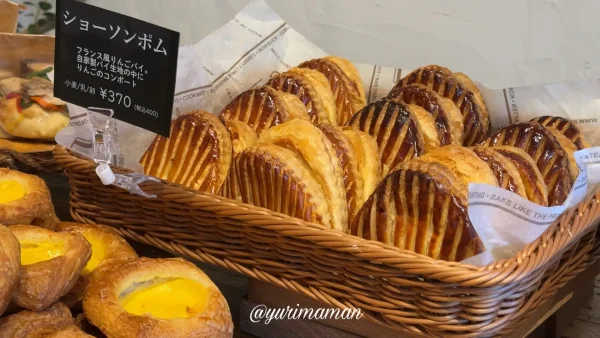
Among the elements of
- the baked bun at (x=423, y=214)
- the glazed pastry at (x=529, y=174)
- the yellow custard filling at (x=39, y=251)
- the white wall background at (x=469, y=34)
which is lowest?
the yellow custard filling at (x=39, y=251)

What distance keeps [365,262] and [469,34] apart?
6.38 feet

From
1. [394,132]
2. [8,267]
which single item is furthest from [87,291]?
[394,132]

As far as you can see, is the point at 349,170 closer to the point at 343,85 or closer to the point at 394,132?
the point at 394,132

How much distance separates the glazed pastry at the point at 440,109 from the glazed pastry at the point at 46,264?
113 centimetres

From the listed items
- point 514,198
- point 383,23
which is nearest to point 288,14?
point 383,23

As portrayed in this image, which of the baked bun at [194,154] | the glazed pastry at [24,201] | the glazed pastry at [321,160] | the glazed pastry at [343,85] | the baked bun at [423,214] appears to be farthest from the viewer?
the glazed pastry at [343,85]

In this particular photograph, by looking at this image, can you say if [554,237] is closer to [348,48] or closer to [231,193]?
[231,193]

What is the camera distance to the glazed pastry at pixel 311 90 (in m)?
2.33

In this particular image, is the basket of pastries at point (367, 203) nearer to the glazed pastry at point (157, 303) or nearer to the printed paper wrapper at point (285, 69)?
the printed paper wrapper at point (285, 69)

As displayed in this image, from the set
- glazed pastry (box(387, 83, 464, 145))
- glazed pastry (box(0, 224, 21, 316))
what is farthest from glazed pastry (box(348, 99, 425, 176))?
glazed pastry (box(0, 224, 21, 316))

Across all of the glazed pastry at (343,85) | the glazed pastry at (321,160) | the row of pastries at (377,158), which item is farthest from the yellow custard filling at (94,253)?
the glazed pastry at (343,85)

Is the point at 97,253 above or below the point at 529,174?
below

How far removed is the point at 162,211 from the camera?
1827 millimetres

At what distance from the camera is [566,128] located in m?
2.02
